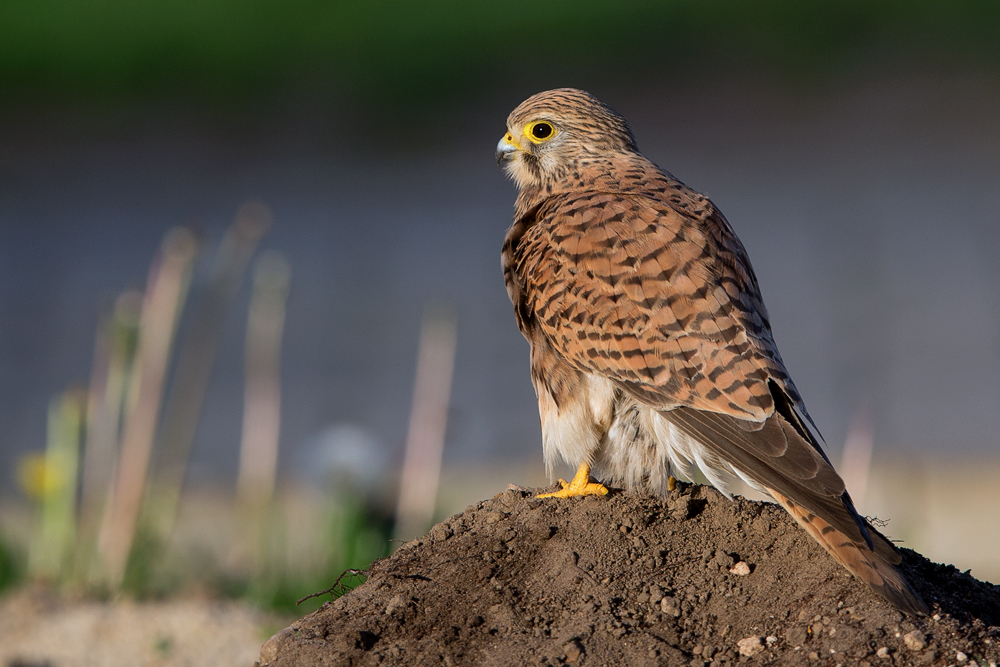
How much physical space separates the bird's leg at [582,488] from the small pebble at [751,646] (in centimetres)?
64

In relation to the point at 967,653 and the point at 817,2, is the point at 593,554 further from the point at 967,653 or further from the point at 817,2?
the point at 817,2

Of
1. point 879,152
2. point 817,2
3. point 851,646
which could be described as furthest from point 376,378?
point 817,2

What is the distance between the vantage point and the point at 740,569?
2.76m

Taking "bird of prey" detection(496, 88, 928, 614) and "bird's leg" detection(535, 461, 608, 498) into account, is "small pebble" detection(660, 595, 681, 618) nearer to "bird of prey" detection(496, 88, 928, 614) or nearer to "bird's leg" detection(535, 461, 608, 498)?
"bird of prey" detection(496, 88, 928, 614)

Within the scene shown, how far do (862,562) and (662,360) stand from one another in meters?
0.69

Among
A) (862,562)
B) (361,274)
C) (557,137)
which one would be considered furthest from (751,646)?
(361,274)

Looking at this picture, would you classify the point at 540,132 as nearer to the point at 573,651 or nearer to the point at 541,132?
the point at 541,132

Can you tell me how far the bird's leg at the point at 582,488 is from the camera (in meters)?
3.06

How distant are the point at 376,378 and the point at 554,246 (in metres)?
4.94

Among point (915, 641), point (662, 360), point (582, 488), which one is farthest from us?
point (582, 488)

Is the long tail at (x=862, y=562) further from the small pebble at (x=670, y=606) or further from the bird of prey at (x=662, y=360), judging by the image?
the small pebble at (x=670, y=606)

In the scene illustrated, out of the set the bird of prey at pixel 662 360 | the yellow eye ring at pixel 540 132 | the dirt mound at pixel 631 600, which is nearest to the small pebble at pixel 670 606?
the dirt mound at pixel 631 600

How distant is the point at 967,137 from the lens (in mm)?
12914

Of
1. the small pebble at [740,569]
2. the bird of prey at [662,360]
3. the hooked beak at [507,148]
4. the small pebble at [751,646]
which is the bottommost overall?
the small pebble at [751,646]
